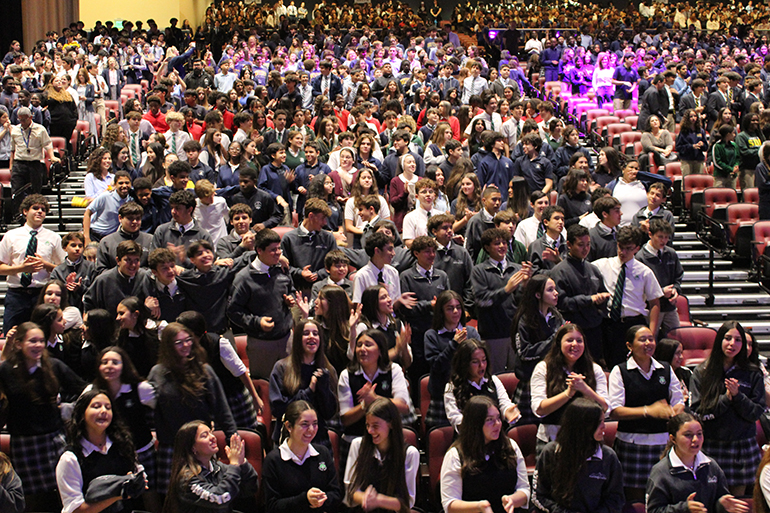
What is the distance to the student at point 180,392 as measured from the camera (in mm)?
4953

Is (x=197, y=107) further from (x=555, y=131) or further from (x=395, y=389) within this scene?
(x=395, y=389)

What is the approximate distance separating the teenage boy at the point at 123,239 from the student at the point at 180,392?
72.0 inches

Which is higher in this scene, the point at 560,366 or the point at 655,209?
the point at 655,209

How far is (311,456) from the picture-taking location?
466 centimetres

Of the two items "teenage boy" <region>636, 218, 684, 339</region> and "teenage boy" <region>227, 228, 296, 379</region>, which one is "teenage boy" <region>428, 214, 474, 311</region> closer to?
"teenage boy" <region>227, 228, 296, 379</region>

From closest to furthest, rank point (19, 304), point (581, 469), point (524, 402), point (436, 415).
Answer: point (581, 469)
point (436, 415)
point (524, 402)
point (19, 304)

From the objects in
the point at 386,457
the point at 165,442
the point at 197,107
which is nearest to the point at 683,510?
the point at 386,457

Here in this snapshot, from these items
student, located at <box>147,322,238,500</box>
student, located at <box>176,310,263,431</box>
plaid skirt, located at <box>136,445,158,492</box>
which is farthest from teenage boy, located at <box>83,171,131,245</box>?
plaid skirt, located at <box>136,445,158,492</box>

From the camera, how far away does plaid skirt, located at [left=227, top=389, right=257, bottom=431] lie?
18.1 ft

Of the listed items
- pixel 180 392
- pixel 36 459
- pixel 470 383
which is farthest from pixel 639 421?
pixel 36 459

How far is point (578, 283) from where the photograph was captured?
6.29m

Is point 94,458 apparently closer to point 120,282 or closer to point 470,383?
point 120,282

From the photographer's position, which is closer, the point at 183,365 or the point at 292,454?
the point at 292,454

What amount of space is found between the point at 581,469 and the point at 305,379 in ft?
5.72
